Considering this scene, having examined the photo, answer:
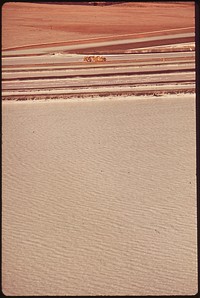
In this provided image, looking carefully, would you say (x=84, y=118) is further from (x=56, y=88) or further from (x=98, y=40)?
(x=98, y=40)

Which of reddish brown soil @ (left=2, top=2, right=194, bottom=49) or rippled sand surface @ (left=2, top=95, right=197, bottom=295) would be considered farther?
reddish brown soil @ (left=2, top=2, right=194, bottom=49)

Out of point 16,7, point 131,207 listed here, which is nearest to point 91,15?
point 16,7

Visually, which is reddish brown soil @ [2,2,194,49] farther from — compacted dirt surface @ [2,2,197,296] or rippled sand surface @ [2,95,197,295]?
rippled sand surface @ [2,95,197,295]

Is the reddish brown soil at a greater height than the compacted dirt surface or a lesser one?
greater

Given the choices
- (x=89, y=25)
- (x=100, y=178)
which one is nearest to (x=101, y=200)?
(x=100, y=178)

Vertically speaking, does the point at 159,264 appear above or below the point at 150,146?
below

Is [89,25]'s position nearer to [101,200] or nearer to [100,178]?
[100,178]

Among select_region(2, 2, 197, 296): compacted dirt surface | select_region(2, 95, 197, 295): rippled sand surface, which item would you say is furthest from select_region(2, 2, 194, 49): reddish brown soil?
select_region(2, 95, 197, 295): rippled sand surface

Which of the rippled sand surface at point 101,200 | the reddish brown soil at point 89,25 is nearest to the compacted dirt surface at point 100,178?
the rippled sand surface at point 101,200
